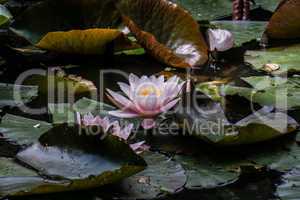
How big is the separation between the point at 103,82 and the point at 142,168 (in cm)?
56

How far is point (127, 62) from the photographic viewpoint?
152 cm

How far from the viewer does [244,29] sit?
5.83ft

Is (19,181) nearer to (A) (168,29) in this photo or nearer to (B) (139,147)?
(B) (139,147)

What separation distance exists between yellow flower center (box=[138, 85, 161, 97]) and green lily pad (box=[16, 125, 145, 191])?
0.46 ft

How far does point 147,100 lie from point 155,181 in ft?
0.59

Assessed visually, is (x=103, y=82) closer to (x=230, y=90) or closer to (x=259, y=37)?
(x=230, y=90)

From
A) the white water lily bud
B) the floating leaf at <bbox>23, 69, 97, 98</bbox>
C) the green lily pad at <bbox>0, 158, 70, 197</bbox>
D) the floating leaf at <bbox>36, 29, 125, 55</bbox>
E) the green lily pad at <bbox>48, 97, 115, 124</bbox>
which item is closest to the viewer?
the green lily pad at <bbox>0, 158, 70, 197</bbox>

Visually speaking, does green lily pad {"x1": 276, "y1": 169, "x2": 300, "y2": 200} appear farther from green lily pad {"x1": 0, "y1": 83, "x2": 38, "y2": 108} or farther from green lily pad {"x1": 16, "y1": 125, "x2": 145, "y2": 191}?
green lily pad {"x1": 0, "y1": 83, "x2": 38, "y2": 108}

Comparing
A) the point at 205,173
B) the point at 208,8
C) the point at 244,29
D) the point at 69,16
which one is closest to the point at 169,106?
the point at 205,173

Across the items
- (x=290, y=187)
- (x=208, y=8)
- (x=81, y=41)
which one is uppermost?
(x=208, y=8)

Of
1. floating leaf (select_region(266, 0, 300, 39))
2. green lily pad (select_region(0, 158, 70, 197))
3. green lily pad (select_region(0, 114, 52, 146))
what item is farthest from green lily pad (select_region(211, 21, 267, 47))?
green lily pad (select_region(0, 158, 70, 197))

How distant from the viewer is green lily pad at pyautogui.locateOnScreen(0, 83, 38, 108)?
1.21 meters

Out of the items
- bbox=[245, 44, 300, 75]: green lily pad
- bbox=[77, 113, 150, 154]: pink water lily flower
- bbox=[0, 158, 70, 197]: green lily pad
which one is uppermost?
bbox=[245, 44, 300, 75]: green lily pad

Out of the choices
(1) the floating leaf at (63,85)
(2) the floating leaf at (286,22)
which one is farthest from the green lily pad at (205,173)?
(2) the floating leaf at (286,22)
